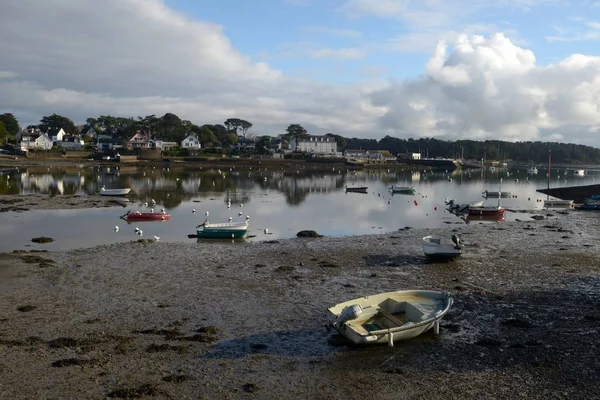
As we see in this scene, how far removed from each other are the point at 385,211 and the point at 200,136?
110404 millimetres

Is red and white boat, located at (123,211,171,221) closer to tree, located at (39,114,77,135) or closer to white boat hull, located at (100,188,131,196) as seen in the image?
white boat hull, located at (100,188,131,196)

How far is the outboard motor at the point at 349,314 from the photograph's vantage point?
→ 42.8 feet

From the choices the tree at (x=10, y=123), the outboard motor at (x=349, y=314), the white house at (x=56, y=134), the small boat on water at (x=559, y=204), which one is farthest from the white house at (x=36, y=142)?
the outboard motor at (x=349, y=314)

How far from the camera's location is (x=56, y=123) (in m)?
151

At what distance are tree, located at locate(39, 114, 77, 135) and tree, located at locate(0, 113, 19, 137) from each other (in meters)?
12.5

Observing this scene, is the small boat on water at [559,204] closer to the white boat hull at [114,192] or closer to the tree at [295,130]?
the white boat hull at [114,192]

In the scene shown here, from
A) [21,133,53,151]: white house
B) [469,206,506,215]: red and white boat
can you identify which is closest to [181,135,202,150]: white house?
[21,133,53,151]: white house

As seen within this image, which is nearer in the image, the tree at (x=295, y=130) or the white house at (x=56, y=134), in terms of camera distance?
Result: the white house at (x=56, y=134)

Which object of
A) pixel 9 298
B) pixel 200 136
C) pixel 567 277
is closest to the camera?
pixel 9 298

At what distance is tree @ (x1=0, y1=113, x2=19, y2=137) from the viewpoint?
443ft

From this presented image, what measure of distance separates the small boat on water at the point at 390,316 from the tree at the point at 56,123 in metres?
157

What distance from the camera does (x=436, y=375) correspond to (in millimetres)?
11297

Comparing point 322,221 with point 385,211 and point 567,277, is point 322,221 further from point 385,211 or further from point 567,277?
point 567,277

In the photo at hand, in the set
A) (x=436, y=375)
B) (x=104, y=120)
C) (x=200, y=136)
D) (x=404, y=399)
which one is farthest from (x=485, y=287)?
(x=104, y=120)
